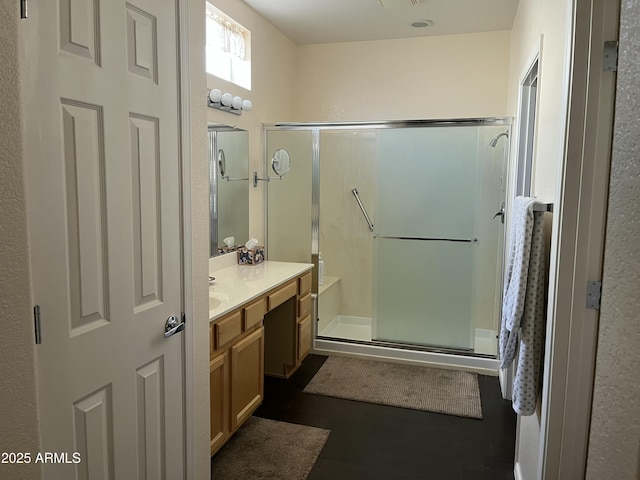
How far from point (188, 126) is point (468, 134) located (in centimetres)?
261

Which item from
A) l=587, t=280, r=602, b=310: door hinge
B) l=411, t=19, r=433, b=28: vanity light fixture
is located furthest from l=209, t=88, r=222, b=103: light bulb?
l=587, t=280, r=602, b=310: door hinge

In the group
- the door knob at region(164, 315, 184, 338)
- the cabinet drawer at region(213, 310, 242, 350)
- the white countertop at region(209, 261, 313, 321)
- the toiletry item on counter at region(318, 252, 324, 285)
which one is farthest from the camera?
the toiletry item on counter at region(318, 252, 324, 285)

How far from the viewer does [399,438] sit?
8.78 feet

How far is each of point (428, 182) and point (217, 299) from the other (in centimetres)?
207

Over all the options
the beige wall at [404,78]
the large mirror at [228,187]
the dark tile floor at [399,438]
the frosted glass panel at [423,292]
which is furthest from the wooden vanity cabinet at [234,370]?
the beige wall at [404,78]

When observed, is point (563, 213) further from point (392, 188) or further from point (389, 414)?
point (392, 188)

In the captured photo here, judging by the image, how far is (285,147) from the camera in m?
3.95

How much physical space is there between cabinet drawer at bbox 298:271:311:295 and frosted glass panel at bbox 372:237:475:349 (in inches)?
27.1

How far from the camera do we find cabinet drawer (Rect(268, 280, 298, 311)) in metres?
2.96

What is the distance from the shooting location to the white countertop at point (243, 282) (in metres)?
2.49

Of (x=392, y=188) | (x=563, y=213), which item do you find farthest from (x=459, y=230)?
(x=563, y=213)

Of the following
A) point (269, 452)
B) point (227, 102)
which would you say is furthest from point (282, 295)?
point (227, 102)

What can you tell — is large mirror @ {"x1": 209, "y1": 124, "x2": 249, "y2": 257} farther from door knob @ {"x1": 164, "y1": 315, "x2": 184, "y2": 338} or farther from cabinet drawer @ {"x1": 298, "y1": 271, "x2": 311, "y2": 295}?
door knob @ {"x1": 164, "y1": 315, "x2": 184, "y2": 338}

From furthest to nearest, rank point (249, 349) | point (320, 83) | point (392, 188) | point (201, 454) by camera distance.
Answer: point (320, 83) → point (392, 188) → point (249, 349) → point (201, 454)
